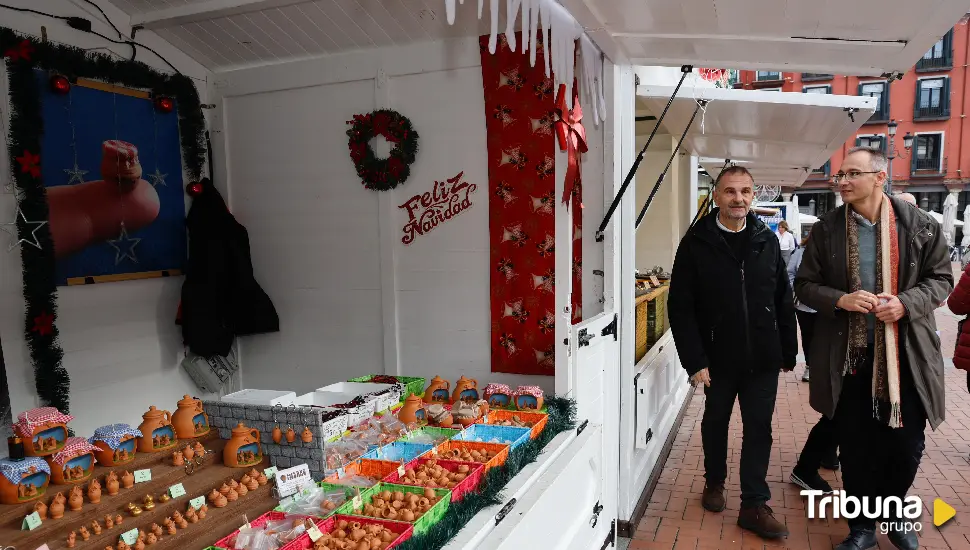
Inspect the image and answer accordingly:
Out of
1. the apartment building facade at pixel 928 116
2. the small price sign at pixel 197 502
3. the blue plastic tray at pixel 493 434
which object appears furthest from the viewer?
the apartment building facade at pixel 928 116

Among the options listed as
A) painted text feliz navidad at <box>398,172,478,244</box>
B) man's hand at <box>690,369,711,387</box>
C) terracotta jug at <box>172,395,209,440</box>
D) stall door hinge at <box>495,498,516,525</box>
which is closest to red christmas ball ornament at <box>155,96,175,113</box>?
painted text feliz navidad at <box>398,172,478,244</box>

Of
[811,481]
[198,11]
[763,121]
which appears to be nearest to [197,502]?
[198,11]

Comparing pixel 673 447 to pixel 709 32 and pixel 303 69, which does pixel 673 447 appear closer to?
pixel 709 32

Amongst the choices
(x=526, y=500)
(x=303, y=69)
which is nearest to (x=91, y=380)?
(x=303, y=69)

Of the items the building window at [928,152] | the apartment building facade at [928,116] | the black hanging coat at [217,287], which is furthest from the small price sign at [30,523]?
the building window at [928,152]

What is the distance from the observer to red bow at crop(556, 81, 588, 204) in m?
3.05

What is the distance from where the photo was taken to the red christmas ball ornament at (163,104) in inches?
155

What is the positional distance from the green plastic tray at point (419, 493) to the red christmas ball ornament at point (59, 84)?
2778mm

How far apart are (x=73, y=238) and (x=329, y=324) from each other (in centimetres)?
144

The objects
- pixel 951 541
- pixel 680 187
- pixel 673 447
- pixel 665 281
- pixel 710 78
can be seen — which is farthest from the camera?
pixel 680 187

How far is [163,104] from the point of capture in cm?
393

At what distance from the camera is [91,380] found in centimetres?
364

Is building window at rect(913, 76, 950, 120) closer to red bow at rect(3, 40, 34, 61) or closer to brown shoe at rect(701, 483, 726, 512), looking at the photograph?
brown shoe at rect(701, 483, 726, 512)

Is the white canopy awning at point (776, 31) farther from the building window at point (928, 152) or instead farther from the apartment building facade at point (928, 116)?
the building window at point (928, 152)
